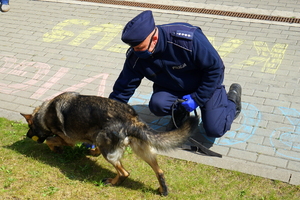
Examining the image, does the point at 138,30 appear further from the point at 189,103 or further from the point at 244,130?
the point at 244,130

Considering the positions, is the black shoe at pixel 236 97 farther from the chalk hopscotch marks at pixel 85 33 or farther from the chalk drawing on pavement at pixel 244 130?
the chalk hopscotch marks at pixel 85 33

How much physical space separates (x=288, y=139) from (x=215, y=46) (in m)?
2.97

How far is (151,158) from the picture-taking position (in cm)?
394

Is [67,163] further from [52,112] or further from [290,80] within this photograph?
[290,80]

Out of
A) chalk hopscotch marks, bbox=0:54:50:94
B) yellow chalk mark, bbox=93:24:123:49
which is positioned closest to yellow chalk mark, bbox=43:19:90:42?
yellow chalk mark, bbox=93:24:123:49

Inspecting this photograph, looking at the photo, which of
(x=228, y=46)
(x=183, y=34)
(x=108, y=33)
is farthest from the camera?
(x=108, y=33)

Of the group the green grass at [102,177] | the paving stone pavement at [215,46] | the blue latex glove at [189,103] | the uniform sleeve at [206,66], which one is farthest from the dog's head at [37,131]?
the uniform sleeve at [206,66]

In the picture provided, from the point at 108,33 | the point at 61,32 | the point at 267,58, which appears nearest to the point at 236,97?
the point at 267,58

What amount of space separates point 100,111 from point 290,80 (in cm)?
364

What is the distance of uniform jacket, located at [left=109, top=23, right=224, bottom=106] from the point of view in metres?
4.39

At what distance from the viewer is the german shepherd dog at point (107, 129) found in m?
3.89

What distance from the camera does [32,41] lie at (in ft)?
27.0

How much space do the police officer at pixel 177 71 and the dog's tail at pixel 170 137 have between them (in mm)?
736

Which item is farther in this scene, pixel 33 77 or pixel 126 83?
pixel 33 77
